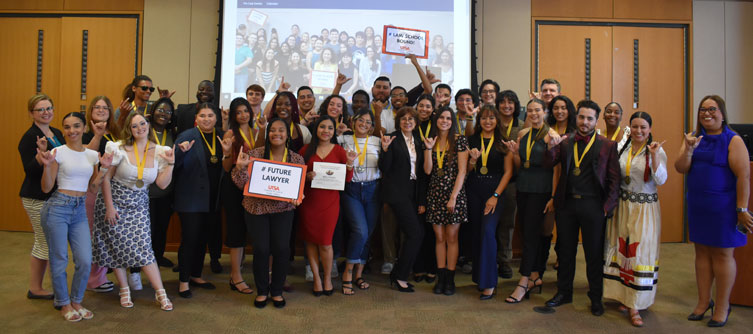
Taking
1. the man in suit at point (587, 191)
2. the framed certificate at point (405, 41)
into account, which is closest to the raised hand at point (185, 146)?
the framed certificate at point (405, 41)

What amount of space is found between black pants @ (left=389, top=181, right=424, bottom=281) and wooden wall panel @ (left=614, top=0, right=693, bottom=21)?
432cm

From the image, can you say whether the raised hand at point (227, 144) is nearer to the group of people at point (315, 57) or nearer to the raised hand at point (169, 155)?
the raised hand at point (169, 155)

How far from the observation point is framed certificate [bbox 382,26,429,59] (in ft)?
17.0

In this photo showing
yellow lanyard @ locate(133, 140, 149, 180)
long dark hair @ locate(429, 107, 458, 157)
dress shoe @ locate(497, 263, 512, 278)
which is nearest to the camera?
yellow lanyard @ locate(133, 140, 149, 180)

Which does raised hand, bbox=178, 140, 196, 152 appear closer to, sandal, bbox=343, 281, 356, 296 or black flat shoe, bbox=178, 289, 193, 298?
black flat shoe, bbox=178, 289, 193, 298

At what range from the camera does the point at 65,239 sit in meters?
3.09

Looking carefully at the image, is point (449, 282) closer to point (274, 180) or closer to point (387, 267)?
point (387, 267)

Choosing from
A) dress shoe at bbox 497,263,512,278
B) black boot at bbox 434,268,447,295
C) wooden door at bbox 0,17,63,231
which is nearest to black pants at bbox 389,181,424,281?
black boot at bbox 434,268,447,295

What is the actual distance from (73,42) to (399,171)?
506cm

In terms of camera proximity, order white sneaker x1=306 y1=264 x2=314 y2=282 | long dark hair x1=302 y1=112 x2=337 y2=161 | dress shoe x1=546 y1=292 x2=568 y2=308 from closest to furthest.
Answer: dress shoe x1=546 y1=292 x2=568 y2=308 → long dark hair x1=302 y1=112 x2=337 y2=161 → white sneaker x1=306 y1=264 x2=314 y2=282

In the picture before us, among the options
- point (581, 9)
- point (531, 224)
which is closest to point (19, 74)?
point (531, 224)

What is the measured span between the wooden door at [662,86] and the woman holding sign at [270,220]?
477cm

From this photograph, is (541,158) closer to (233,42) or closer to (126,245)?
(126,245)

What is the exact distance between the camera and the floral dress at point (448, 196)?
12.1ft
